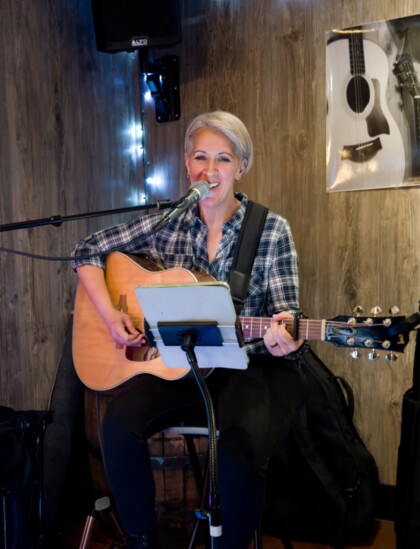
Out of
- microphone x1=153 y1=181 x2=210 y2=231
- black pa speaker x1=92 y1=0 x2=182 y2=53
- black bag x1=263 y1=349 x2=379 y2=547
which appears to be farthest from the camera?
black pa speaker x1=92 y1=0 x2=182 y2=53

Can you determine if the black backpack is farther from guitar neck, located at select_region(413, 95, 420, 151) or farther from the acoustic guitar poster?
guitar neck, located at select_region(413, 95, 420, 151)

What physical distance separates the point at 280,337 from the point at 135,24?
1500 millimetres

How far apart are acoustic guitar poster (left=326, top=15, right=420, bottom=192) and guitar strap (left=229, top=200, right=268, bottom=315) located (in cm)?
53

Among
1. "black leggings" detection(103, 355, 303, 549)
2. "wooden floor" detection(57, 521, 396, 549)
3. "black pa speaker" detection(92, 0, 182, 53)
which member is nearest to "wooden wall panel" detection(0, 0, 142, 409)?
"black pa speaker" detection(92, 0, 182, 53)

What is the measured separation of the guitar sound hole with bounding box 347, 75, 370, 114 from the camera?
6.54 feet

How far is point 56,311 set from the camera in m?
2.12

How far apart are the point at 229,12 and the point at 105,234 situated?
1151 millimetres

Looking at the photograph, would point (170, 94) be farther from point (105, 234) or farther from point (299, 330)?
point (299, 330)

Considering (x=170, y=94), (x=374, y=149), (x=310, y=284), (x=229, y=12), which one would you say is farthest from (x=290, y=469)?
(x=229, y=12)

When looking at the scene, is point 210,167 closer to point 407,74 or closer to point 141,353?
point 141,353

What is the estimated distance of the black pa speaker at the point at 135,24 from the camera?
2.09 meters

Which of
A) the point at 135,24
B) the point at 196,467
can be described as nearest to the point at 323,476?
the point at 196,467

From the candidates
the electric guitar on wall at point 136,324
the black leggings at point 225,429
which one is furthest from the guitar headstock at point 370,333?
the black leggings at point 225,429

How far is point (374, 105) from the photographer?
1.98 meters
